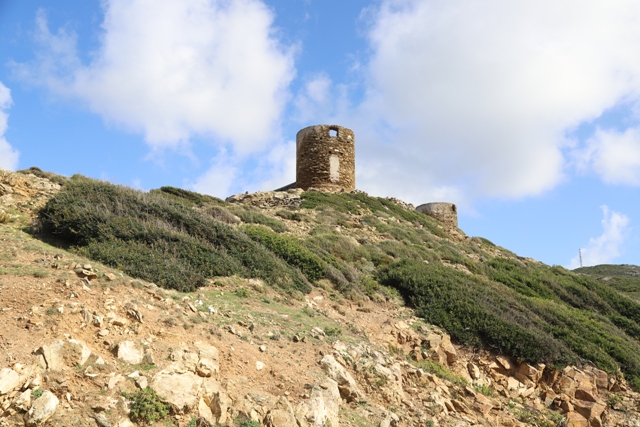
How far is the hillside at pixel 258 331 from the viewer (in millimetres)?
5125

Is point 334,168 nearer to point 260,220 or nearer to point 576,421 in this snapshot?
point 260,220

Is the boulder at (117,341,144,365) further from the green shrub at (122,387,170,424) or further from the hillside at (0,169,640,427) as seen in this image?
the green shrub at (122,387,170,424)

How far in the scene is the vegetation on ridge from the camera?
913 cm

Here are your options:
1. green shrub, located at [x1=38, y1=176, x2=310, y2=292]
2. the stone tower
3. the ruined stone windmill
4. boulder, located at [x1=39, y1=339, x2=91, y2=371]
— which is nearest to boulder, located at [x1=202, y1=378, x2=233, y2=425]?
boulder, located at [x1=39, y1=339, x2=91, y2=371]

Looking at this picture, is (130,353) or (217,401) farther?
(130,353)

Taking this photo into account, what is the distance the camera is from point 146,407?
15.6 feet

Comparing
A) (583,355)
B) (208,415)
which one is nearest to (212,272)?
(208,415)

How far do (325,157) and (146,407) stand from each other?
64.9 feet

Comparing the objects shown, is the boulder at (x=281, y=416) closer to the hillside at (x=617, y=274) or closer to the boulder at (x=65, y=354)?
the boulder at (x=65, y=354)

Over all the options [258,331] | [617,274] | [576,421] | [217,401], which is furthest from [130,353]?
[617,274]

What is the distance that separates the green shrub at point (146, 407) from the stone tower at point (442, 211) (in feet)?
81.1

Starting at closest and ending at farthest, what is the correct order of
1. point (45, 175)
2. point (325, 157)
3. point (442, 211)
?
point (45, 175) < point (325, 157) < point (442, 211)

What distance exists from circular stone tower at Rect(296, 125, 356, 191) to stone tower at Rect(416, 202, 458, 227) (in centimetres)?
620

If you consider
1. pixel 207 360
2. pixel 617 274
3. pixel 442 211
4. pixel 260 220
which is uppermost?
pixel 442 211
